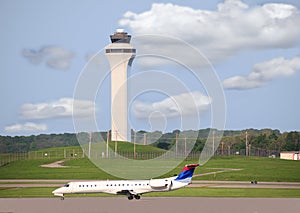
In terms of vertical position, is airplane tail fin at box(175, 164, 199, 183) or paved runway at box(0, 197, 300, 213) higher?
airplane tail fin at box(175, 164, 199, 183)

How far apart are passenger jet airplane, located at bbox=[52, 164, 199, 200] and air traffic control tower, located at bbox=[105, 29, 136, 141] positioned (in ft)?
374

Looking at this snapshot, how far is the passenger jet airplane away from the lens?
67.6 meters

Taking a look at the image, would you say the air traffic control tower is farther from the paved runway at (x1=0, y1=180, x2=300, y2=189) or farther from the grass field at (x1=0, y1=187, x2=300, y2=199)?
the grass field at (x1=0, y1=187, x2=300, y2=199)

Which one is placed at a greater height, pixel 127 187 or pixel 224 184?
pixel 127 187

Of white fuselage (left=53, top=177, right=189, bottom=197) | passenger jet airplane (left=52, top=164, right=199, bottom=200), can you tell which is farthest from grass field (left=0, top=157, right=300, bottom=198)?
passenger jet airplane (left=52, top=164, right=199, bottom=200)

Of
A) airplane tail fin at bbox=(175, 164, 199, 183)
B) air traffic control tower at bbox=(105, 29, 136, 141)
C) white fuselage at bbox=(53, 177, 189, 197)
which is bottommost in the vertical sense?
white fuselage at bbox=(53, 177, 189, 197)

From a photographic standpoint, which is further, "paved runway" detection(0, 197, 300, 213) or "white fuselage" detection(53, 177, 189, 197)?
"white fuselage" detection(53, 177, 189, 197)

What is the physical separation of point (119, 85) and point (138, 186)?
122 meters

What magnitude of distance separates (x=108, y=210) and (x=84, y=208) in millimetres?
3031

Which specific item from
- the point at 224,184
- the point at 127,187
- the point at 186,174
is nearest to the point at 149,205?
the point at 186,174

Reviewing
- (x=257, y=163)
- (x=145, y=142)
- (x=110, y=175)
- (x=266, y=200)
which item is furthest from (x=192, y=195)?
(x=145, y=142)

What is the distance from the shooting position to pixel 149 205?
204 feet

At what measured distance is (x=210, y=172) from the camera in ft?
360

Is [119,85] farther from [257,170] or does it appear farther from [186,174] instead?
[186,174]
